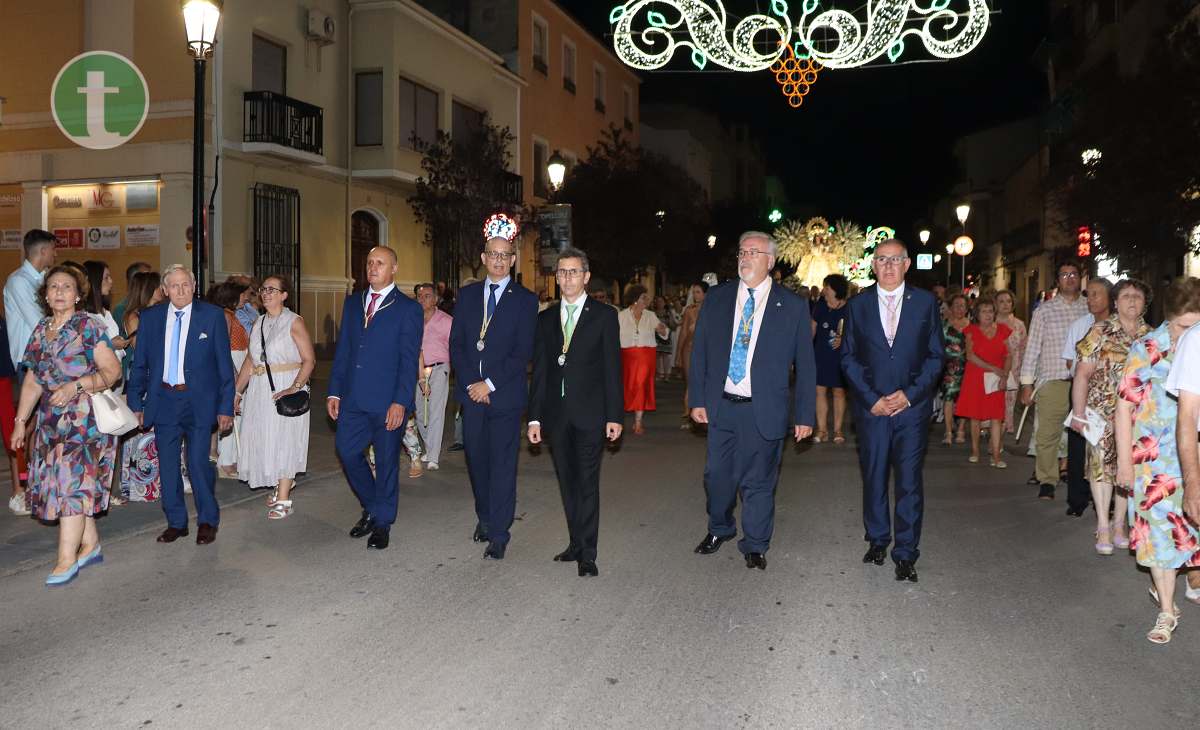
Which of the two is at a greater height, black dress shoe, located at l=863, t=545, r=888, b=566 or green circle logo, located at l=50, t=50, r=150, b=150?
green circle logo, located at l=50, t=50, r=150, b=150

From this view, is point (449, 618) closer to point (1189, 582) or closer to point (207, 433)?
point (207, 433)

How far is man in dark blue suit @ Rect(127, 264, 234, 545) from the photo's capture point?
760 centimetres

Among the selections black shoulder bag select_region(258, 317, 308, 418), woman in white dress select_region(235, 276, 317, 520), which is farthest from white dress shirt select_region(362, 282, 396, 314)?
black shoulder bag select_region(258, 317, 308, 418)

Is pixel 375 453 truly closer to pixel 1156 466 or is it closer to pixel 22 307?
pixel 22 307

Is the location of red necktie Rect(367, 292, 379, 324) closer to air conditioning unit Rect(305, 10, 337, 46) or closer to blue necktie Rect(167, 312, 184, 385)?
blue necktie Rect(167, 312, 184, 385)

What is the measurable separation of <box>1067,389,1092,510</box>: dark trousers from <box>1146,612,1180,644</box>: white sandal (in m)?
3.32

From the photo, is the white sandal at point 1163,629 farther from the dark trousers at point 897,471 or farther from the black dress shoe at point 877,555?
the black dress shoe at point 877,555

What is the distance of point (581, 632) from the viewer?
550 cm

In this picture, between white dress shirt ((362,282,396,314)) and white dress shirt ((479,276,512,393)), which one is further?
white dress shirt ((362,282,396,314))

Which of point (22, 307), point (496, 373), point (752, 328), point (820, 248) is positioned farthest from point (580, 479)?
point (820, 248)

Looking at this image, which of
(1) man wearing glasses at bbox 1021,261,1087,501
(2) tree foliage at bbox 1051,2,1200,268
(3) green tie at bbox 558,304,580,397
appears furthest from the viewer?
(2) tree foliage at bbox 1051,2,1200,268

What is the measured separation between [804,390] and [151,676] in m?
4.12

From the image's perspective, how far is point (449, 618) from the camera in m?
5.73

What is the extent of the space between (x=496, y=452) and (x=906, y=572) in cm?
267
